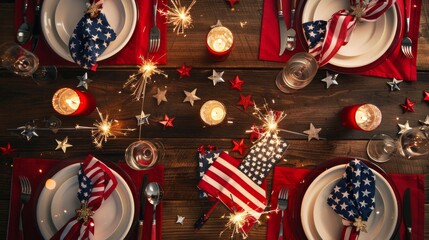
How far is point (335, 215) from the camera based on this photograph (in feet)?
5.20

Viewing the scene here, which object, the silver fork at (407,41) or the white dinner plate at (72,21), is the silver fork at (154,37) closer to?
the white dinner plate at (72,21)

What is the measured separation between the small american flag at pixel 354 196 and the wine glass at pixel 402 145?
0.20 m

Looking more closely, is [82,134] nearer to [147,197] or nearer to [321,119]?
[147,197]

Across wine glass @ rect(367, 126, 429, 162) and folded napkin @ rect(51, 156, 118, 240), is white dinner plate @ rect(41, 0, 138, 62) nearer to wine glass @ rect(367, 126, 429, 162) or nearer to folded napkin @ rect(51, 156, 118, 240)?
folded napkin @ rect(51, 156, 118, 240)

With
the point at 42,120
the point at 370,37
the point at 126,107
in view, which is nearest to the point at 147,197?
the point at 126,107

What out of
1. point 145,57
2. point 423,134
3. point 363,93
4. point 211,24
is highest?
point 211,24

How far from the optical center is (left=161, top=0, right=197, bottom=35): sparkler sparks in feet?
5.61

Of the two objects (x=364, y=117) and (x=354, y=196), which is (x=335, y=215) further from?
(x=364, y=117)

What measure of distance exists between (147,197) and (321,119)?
0.95 metres

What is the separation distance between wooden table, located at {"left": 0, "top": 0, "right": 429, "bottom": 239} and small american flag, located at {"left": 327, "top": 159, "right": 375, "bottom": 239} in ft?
0.59

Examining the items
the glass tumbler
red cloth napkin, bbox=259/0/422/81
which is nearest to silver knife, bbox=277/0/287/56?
red cloth napkin, bbox=259/0/422/81

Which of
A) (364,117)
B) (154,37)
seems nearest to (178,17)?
(154,37)

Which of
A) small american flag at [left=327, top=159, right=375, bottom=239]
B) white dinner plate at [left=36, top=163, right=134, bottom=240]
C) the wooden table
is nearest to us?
small american flag at [left=327, top=159, right=375, bottom=239]

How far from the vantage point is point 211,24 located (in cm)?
172
